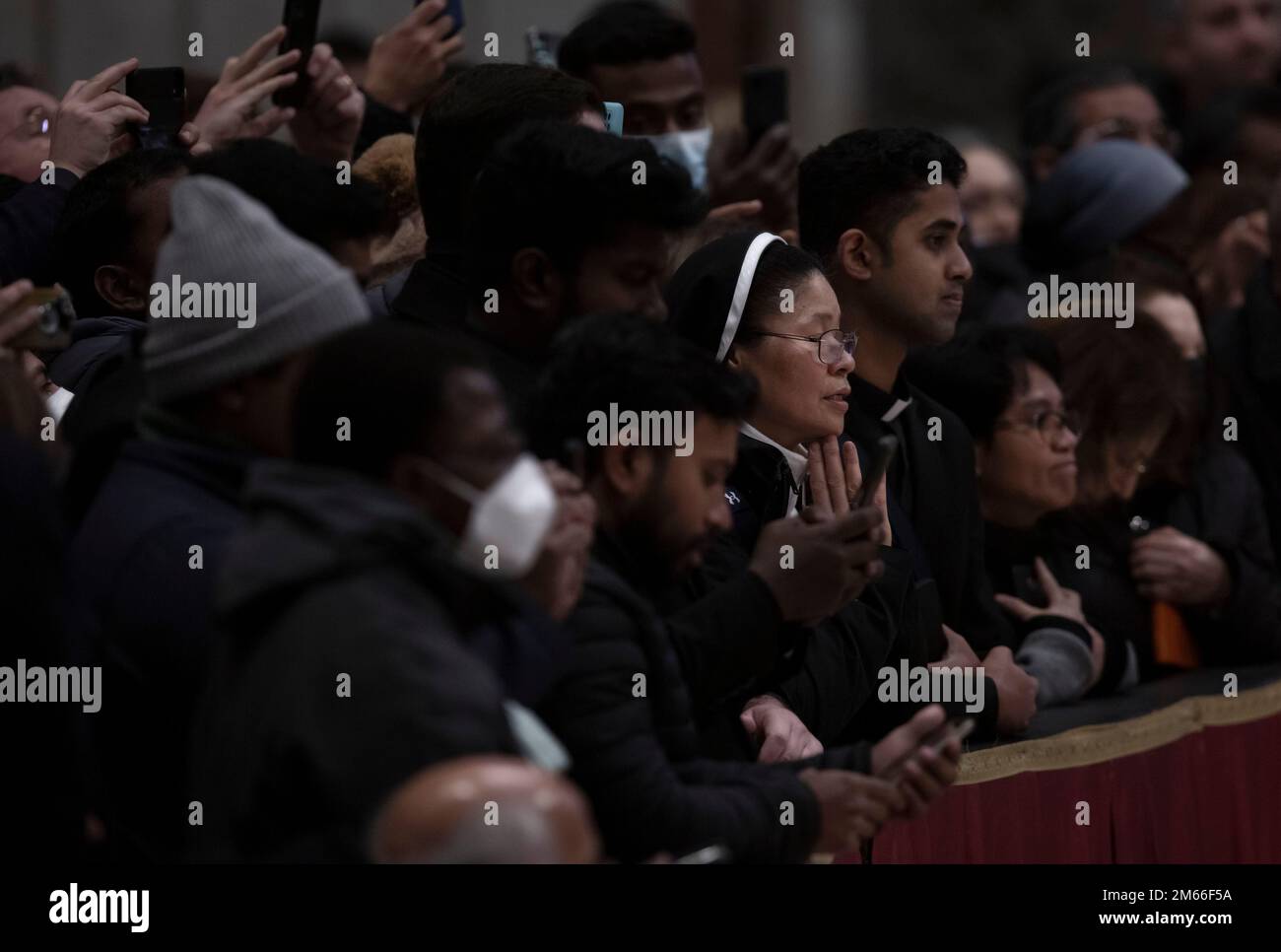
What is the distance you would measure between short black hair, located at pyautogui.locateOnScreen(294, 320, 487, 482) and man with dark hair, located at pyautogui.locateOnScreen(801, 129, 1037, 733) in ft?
8.38

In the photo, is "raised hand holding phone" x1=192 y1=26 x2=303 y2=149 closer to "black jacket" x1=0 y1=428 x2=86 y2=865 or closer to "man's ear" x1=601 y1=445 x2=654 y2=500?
"man's ear" x1=601 y1=445 x2=654 y2=500

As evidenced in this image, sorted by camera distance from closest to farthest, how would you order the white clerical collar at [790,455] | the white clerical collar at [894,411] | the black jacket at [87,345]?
the black jacket at [87,345] < the white clerical collar at [790,455] < the white clerical collar at [894,411]

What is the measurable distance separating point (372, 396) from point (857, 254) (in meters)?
2.82

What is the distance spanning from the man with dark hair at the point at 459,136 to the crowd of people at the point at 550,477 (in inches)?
0.4

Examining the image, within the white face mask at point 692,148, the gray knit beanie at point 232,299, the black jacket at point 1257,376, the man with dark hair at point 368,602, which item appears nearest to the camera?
the man with dark hair at point 368,602

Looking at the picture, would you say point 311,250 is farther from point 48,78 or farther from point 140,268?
point 48,78

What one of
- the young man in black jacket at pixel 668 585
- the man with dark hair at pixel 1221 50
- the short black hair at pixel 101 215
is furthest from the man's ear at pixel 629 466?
the man with dark hair at pixel 1221 50

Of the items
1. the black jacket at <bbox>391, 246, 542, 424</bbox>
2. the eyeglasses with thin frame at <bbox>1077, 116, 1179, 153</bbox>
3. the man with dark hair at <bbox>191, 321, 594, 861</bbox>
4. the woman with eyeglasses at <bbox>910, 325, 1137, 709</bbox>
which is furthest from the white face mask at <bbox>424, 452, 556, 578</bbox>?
the eyeglasses with thin frame at <bbox>1077, 116, 1179, 153</bbox>

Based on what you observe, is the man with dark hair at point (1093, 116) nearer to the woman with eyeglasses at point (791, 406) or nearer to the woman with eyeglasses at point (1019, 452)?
the woman with eyeglasses at point (1019, 452)

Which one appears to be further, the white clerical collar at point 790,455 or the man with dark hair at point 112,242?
the white clerical collar at point 790,455

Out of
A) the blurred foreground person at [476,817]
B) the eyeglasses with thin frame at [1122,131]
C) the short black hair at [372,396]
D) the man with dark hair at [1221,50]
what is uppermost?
the man with dark hair at [1221,50]

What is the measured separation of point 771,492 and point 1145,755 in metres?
1.51

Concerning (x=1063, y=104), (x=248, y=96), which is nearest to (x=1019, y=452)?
(x=248, y=96)

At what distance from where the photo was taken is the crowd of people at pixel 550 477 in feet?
8.99
